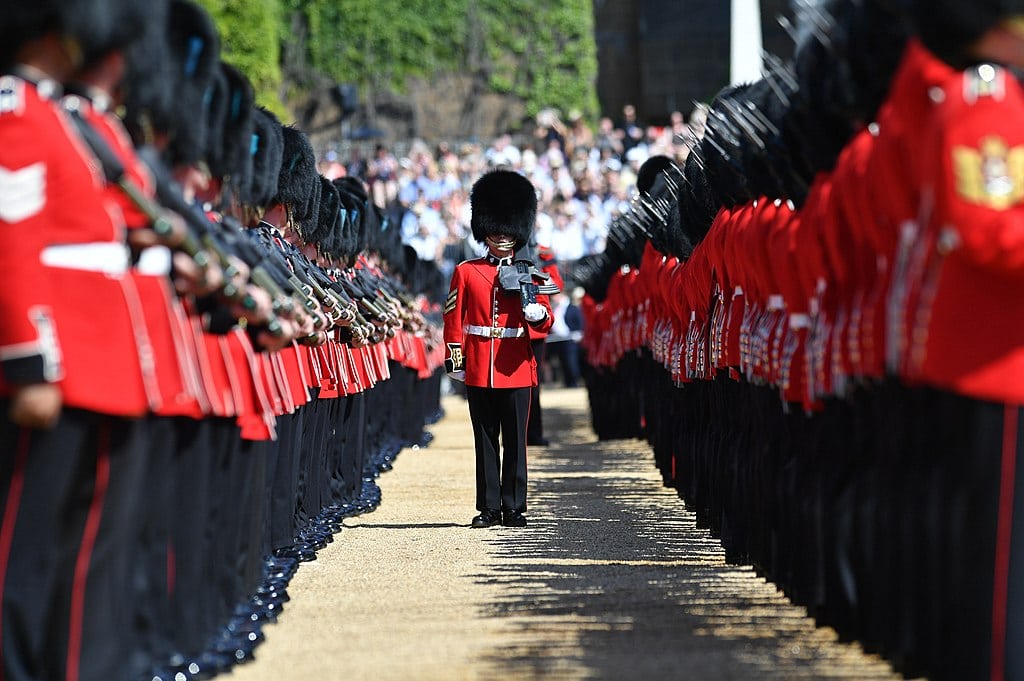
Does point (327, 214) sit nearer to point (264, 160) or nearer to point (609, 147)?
point (264, 160)

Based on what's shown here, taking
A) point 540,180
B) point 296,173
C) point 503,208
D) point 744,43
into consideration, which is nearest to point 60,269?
point 296,173

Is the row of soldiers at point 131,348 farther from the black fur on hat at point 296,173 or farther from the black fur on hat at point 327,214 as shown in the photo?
the black fur on hat at point 327,214

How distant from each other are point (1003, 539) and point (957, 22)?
49.2 inches

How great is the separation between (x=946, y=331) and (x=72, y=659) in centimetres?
229

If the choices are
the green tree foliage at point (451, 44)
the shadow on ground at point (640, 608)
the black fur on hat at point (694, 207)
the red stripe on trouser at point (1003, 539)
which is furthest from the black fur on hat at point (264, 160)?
the green tree foliage at point (451, 44)

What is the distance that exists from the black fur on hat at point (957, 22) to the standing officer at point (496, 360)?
4.96m

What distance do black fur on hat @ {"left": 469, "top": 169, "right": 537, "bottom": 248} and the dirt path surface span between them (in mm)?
1531

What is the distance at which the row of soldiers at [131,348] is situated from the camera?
14.3 feet

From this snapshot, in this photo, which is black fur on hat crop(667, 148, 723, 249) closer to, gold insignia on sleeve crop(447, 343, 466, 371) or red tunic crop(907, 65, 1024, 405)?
gold insignia on sleeve crop(447, 343, 466, 371)

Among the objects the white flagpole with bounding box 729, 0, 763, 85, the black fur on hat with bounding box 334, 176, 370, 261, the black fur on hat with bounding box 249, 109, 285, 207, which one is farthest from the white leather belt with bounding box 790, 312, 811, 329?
the white flagpole with bounding box 729, 0, 763, 85

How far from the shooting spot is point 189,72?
5562 millimetres

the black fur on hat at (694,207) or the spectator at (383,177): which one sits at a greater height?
the spectator at (383,177)

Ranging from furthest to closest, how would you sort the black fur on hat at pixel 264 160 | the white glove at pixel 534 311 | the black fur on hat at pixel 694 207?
the white glove at pixel 534 311
the black fur on hat at pixel 694 207
the black fur on hat at pixel 264 160

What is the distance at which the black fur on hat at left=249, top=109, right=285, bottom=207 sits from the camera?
24.0 feet
